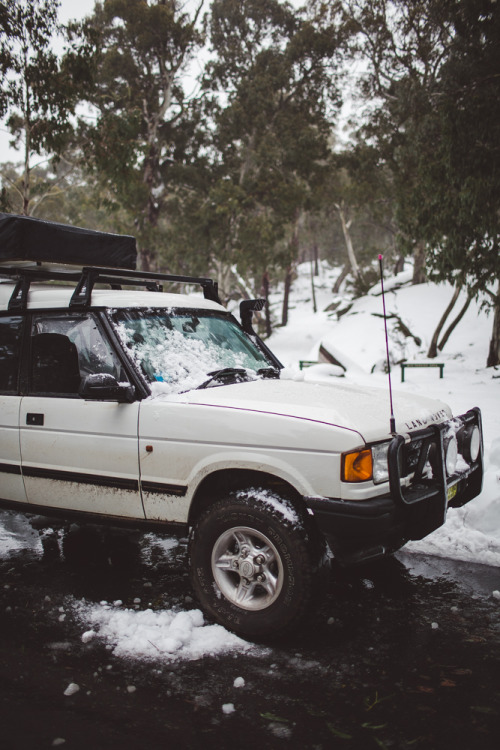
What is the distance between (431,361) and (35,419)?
15.4 meters

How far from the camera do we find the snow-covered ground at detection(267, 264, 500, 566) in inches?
177

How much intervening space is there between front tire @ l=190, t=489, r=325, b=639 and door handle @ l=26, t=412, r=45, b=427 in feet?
4.36

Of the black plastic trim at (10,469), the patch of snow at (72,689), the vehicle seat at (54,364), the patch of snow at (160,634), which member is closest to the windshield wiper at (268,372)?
the vehicle seat at (54,364)

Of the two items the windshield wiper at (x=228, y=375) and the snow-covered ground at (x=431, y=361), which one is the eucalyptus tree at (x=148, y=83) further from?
the windshield wiper at (x=228, y=375)

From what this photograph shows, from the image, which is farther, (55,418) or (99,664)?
(55,418)

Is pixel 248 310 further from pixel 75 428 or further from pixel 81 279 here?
pixel 75 428

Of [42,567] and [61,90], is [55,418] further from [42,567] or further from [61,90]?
[61,90]

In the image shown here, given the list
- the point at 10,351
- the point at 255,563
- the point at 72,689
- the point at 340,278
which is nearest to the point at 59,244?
the point at 10,351

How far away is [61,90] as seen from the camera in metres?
12.6

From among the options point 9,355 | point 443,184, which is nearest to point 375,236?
point 443,184

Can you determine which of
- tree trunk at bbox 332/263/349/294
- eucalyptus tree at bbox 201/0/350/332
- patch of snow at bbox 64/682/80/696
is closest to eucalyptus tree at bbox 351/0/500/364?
eucalyptus tree at bbox 201/0/350/332

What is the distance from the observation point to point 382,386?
12758mm

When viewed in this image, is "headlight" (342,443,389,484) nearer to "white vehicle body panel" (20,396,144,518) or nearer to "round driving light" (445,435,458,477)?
"round driving light" (445,435,458,477)

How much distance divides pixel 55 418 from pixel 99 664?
1.54 meters
